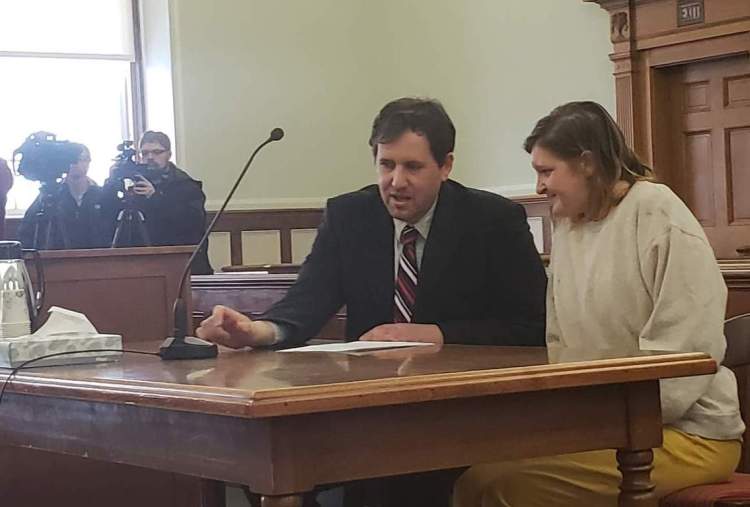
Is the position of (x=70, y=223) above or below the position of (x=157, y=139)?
below

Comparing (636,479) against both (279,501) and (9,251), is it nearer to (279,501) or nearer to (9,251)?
(279,501)

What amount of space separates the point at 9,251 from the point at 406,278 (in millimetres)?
820

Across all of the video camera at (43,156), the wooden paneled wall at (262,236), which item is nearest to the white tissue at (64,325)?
the video camera at (43,156)

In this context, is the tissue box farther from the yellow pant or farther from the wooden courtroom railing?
the wooden courtroom railing

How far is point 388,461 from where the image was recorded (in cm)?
164

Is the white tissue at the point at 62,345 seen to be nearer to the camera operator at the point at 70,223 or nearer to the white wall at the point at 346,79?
the camera operator at the point at 70,223

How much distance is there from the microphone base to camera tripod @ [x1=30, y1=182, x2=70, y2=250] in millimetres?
1701

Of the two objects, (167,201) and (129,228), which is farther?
(167,201)

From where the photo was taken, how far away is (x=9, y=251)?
8.03 ft

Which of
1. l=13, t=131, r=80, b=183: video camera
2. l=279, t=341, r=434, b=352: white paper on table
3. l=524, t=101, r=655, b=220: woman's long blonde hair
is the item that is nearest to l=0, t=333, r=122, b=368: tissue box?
l=279, t=341, r=434, b=352: white paper on table

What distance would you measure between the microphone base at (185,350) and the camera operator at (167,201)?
3.46 metres

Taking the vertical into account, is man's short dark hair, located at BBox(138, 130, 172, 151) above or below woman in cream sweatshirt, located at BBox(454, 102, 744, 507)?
above

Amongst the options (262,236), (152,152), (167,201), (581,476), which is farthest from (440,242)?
(262,236)

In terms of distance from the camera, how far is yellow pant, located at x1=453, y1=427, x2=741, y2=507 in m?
2.12
